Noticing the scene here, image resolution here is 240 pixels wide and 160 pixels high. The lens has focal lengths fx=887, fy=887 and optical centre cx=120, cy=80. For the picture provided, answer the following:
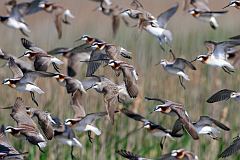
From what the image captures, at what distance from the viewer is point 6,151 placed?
630cm

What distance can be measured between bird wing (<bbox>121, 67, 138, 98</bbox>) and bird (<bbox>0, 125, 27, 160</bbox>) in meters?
0.99

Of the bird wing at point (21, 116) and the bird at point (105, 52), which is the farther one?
the bird at point (105, 52)

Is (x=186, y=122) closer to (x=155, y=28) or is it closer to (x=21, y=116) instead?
(x=21, y=116)

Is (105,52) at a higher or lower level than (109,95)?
higher

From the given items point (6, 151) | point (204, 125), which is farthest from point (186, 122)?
point (6, 151)

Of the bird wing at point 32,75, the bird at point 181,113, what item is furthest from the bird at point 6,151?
the bird at point 181,113

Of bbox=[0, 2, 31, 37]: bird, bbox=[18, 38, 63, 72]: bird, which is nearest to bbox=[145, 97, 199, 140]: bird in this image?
bbox=[18, 38, 63, 72]: bird

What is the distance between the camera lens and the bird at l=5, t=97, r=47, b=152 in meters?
6.41

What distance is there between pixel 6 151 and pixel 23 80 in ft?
3.67

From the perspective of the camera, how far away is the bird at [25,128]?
641 centimetres

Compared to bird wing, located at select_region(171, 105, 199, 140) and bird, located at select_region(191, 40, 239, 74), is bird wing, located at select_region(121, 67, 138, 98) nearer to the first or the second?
bird wing, located at select_region(171, 105, 199, 140)

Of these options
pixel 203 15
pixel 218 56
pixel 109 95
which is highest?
pixel 203 15

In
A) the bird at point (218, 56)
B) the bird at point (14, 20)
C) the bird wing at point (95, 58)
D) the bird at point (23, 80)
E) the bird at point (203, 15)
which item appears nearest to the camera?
the bird at point (23, 80)

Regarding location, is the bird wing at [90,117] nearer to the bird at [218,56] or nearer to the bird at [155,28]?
the bird at [218,56]
